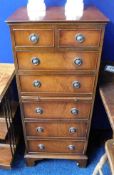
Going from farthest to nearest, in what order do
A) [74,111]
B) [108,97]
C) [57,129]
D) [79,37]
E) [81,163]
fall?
[81,163]
[57,129]
[74,111]
[108,97]
[79,37]

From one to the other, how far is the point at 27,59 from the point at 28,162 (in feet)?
2.88

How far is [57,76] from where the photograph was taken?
1.33 metres

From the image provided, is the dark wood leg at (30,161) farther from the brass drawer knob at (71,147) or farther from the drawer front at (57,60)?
the drawer front at (57,60)

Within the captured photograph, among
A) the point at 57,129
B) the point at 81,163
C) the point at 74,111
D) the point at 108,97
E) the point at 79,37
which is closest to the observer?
the point at 79,37

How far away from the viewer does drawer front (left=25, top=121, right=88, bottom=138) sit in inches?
60.6

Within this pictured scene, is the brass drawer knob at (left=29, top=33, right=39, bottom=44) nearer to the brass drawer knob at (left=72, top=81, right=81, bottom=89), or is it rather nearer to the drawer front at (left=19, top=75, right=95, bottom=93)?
the drawer front at (left=19, top=75, right=95, bottom=93)

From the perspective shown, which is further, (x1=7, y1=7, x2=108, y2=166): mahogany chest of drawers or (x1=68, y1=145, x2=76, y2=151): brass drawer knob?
(x1=68, y1=145, x2=76, y2=151): brass drawer knob

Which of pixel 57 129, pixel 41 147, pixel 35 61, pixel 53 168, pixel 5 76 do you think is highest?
pixel 35 61

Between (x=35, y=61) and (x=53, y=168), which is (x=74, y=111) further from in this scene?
(x=53, y=168)

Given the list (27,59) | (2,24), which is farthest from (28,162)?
(2,24)

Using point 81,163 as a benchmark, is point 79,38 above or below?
above

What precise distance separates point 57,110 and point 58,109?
1 cm

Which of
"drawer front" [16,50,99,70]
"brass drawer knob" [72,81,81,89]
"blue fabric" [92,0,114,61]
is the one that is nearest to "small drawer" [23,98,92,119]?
"brass drawer knob" [72,81,81,89]

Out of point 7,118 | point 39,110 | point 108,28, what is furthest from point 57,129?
point 108,28
